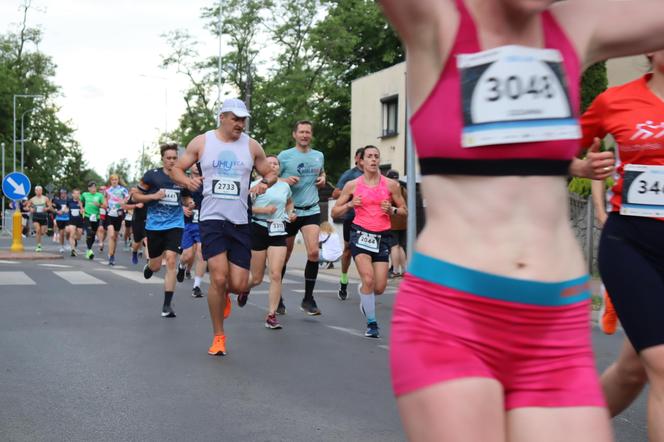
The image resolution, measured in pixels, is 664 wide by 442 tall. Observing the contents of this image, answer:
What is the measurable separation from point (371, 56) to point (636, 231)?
49.7 m

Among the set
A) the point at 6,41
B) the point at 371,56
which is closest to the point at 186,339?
the point at 371,56

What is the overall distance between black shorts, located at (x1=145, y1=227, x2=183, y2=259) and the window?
2680 cm

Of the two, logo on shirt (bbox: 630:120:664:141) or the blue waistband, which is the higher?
logo on shirt (bbox: 630:120:664:141)

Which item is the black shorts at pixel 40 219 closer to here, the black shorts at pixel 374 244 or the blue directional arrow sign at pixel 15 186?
the blue directional arrow sign at pixel 15 186

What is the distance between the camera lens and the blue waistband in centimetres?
227

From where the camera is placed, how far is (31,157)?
78562 mm

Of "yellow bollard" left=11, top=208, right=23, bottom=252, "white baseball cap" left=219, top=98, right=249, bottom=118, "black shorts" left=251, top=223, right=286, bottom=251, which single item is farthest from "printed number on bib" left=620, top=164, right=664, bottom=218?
"yellow bollard" left=11, top=208, right=23, bottom=252

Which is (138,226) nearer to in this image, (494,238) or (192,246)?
(192,246)

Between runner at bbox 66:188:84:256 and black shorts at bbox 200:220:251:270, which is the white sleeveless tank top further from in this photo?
runner at bbox 66:188:84:256

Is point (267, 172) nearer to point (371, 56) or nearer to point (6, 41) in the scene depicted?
point (371, 56)

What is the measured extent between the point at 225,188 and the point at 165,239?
12.9ft

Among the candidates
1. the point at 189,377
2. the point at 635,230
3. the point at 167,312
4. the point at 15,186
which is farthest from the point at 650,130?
the point at 15,186

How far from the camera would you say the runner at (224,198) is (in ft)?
26.7

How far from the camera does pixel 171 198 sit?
12.1 m
